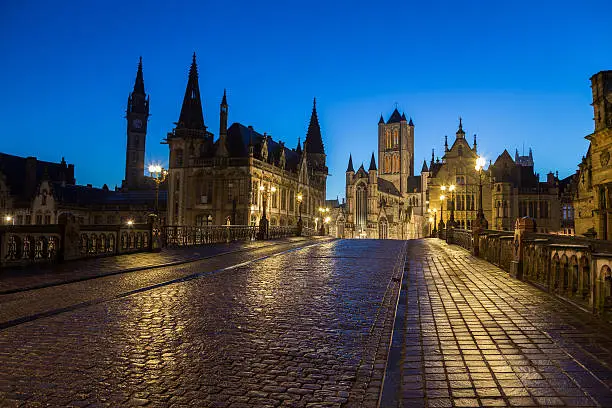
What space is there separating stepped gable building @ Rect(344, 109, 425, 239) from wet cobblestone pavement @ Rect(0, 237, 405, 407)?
74.6 m

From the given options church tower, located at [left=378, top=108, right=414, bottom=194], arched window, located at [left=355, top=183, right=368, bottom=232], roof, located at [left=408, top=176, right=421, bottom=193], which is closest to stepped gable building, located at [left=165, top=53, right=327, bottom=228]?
arched window, located at [left=355, top=183, right=368, bottom=232]

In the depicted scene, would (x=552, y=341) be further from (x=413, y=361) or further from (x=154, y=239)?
(x=154, y=239)

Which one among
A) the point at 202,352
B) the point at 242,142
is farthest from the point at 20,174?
the point at 202,352

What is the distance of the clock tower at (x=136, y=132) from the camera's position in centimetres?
9406

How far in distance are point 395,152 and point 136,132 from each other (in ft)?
215

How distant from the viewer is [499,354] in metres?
4.57

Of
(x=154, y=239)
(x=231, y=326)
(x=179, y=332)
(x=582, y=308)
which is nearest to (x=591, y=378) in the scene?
(x=582, y=308)

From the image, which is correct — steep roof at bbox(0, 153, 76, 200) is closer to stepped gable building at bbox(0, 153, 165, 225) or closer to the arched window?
stepped gable building at bbox(0, 153, 165, 225)

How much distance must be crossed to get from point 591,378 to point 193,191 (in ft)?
170

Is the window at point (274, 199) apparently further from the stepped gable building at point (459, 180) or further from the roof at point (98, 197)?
the stepped gable building at point (459, 180)

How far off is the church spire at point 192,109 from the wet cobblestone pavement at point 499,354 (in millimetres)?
50689

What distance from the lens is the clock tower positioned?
94.1 meters

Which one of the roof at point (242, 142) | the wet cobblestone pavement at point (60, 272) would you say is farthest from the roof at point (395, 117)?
the wet cobblestone pavement at point (60, 272)

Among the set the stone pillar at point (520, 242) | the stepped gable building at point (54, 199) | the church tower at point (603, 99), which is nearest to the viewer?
the stone pillar at point (520, 242)
